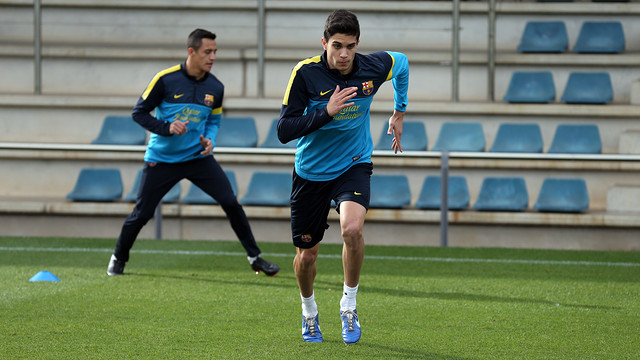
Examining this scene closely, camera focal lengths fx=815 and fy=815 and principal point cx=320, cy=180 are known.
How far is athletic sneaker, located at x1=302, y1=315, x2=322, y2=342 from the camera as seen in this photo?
14.9 feet

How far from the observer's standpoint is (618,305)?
18.8ft

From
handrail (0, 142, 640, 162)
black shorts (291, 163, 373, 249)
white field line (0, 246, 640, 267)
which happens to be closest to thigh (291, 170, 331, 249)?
black shorts (291, 163, 373, 249)

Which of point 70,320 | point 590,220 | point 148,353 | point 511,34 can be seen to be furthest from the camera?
point 511,34

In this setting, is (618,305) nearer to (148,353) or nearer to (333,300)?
(333,300)

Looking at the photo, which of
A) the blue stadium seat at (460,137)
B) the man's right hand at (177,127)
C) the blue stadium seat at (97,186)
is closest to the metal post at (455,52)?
the blue stadium seat at (460,137)

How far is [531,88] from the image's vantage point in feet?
37.3

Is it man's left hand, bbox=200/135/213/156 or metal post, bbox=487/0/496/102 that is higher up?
metal post, bbox=487/0/496/102

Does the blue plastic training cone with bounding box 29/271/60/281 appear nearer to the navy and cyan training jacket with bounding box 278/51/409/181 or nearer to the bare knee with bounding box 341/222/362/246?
the navy and cyan training jacket with bounding box 278/51/409/181

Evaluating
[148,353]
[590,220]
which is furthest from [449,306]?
[590,220]

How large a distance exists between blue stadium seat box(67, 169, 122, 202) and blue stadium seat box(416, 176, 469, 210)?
3940 mm

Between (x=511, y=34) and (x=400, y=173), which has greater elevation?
(x=511, y=34)

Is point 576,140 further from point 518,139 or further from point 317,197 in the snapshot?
point 317,197

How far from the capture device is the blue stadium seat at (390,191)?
10203mm

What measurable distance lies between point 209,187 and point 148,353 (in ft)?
9.01
